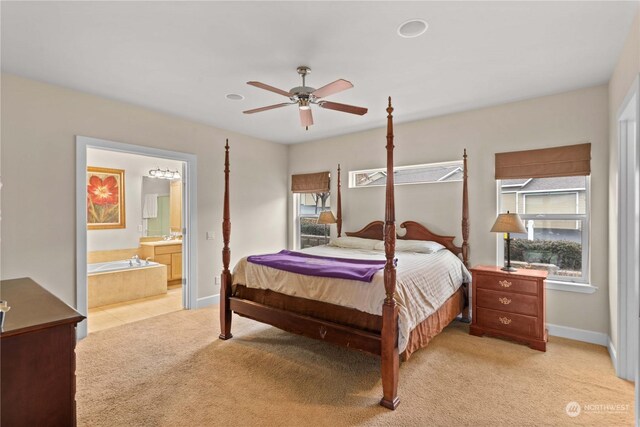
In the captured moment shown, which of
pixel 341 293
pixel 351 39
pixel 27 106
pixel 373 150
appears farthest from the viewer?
pixel 373 150

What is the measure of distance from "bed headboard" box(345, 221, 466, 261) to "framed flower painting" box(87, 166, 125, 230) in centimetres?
425

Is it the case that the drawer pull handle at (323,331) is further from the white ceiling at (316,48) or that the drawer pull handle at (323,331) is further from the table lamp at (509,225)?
the white ceiling at (316,48)

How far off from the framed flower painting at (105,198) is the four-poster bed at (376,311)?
3.57 metres

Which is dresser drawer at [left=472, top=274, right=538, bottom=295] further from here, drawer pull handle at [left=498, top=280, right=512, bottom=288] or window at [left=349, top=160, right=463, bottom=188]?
window at [left=349, top=160, right=463, bottom=188]

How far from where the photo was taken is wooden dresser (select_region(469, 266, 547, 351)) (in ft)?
10.3

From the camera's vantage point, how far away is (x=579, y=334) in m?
3.34

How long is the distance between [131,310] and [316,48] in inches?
168

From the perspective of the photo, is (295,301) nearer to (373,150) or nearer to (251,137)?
(373,150)

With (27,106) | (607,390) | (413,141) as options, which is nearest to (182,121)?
(27,106)

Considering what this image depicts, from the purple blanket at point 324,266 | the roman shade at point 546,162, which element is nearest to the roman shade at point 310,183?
the purple blanket at point 324,266

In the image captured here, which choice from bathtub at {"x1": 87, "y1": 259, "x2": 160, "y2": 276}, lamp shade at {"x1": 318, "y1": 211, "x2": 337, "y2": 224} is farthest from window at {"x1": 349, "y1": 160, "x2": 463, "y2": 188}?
bathtub at {"x1": 87, "y1": 259, "x2": 160, "y2": 276}

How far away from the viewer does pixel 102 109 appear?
3.59 metres

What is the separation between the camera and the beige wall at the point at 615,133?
2.24 metres

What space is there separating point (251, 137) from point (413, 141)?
103 inches
